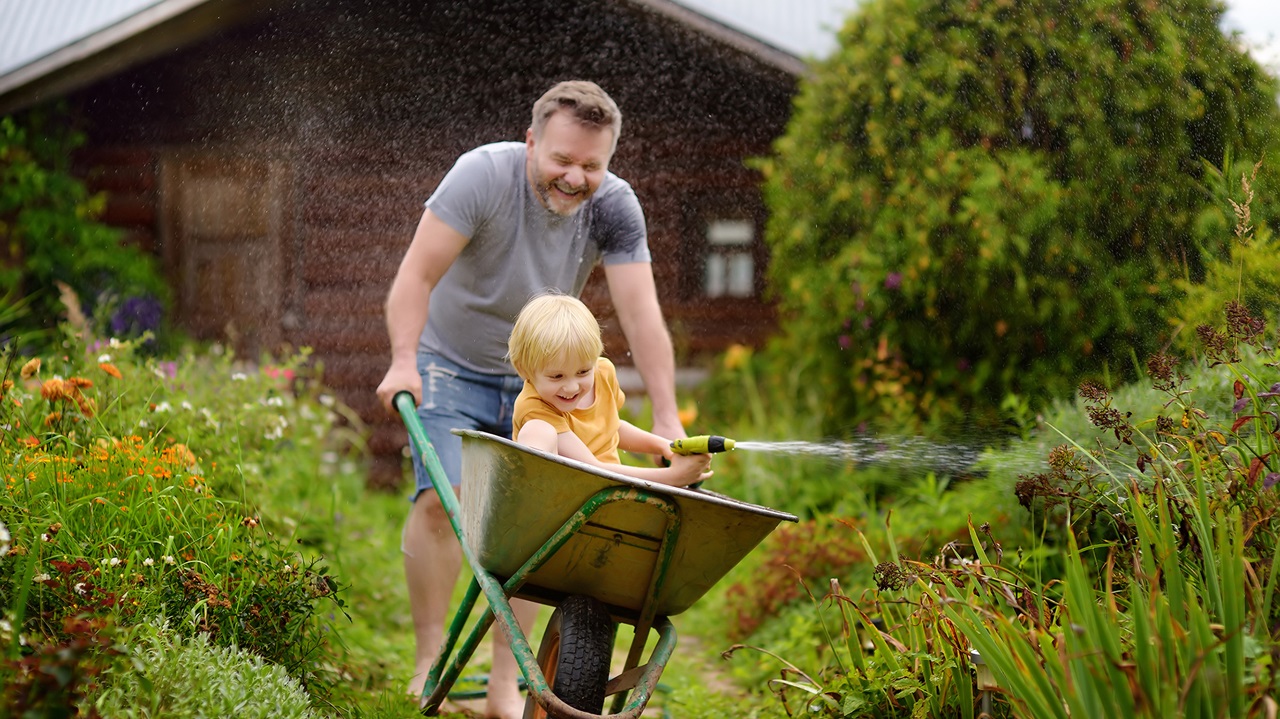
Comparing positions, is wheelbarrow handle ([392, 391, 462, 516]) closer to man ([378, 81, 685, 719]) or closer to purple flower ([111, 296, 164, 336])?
man ([378, 81, 685, 719])

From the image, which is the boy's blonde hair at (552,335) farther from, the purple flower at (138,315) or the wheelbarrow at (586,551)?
the purple flower at (138,315)

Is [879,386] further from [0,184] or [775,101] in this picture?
[0,184]

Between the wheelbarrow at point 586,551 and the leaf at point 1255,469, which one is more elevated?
the leaf at point 1255,469

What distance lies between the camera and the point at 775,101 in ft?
22.3

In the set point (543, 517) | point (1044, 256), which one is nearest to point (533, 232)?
point (543, 517)

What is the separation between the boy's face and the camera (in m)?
1.99

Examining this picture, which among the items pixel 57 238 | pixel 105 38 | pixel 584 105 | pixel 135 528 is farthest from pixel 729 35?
pixel 135 528

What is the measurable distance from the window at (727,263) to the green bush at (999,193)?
7.60ft

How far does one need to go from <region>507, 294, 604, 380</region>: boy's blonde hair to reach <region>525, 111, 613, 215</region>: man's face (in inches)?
19.8

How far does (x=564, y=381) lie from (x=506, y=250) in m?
0.76

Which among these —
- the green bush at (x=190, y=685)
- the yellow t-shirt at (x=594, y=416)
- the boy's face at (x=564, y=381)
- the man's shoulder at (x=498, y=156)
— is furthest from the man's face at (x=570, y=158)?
the green bush at (x=190, y=685)

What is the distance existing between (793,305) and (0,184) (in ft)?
16.5

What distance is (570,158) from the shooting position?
2432 mm

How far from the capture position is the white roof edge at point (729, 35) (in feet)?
20.2
